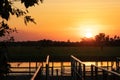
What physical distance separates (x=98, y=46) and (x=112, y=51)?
27.6 feet

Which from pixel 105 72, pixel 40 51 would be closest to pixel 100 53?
pixel 40 51

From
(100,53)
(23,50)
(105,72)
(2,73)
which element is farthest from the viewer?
(23,50)

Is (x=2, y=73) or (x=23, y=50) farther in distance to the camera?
(x=23, y=50)

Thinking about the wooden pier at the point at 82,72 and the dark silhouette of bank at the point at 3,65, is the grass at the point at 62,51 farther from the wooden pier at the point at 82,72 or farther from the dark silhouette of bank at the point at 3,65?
the dark silhouette of bank at the point at 3,65

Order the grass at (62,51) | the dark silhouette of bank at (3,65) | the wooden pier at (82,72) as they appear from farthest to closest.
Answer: the grass at (62,51) → the wooden pier at (82,72) → the dark silhouette of bank at (3,65)

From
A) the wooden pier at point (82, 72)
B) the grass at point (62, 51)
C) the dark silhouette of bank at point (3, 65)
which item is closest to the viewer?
the dark silhouette of bank at point (3, 65)

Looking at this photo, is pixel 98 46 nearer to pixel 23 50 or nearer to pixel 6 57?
pixel 23 50

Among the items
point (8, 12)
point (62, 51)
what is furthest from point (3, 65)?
point (62, 51)

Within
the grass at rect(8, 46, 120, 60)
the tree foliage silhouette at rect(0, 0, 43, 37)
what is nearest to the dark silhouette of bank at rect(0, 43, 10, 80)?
the tree foliage silhouette at rect(0, 0, 43, 37)

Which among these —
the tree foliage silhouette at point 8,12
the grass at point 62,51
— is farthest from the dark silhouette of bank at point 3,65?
the grass at point 62,51

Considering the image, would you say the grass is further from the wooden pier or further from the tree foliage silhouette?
the tree foliage silhouette

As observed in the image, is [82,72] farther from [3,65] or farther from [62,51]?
[62,51]

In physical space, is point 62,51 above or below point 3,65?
above

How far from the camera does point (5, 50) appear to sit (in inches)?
208
